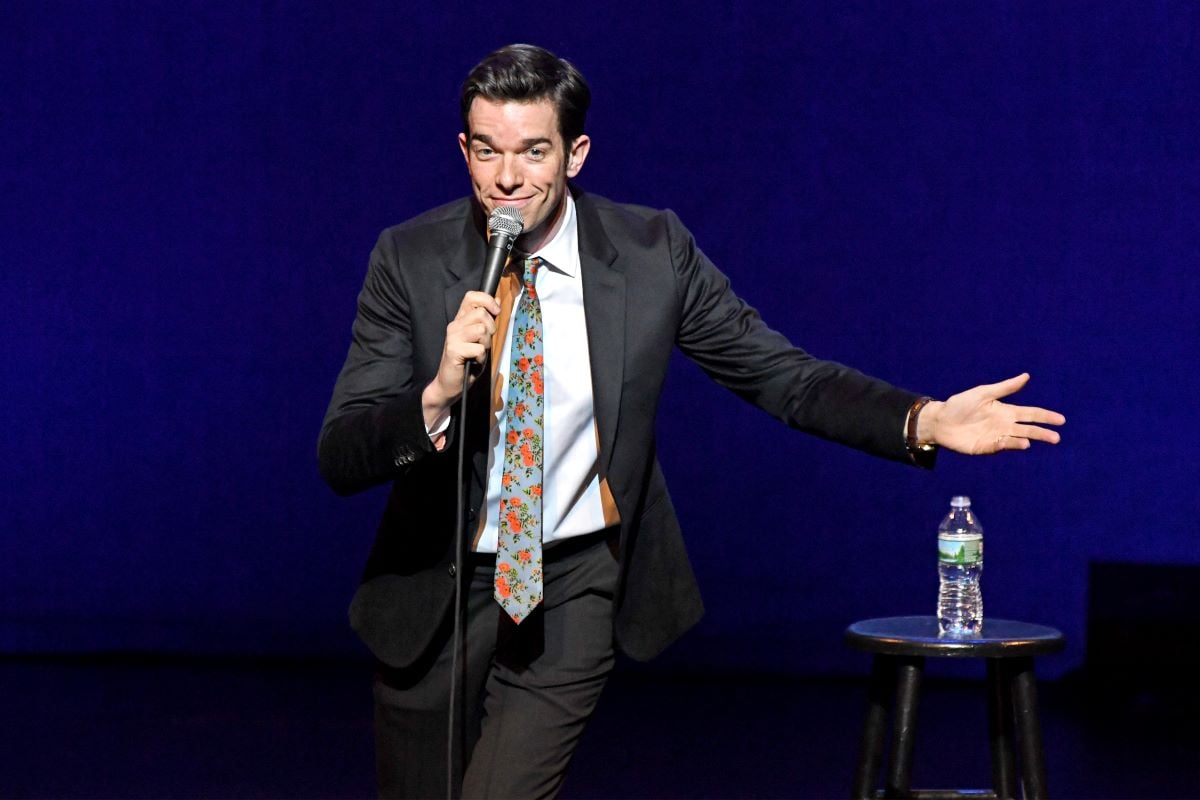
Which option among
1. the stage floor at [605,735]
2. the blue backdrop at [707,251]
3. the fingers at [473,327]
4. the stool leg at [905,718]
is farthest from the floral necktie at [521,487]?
the blue backdrop at [707,251]

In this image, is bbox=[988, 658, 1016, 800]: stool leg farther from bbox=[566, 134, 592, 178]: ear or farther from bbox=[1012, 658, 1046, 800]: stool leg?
bbox=[566, 134, 592, 178]: ear

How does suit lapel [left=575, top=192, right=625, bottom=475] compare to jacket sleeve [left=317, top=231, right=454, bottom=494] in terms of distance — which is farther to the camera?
suit lapel [left=575, top=192, right=625, bottom=475]

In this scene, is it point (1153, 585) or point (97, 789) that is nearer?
point (97, 789)

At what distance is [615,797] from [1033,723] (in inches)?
58.0

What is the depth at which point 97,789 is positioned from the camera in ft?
12.5

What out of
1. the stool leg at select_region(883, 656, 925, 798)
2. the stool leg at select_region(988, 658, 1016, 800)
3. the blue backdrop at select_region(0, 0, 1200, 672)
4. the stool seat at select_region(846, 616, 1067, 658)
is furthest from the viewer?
the blue backdrop at select_region(0, 0, 1200, 672)

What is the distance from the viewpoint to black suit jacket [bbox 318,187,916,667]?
2.21m

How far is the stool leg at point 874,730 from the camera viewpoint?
265 cm

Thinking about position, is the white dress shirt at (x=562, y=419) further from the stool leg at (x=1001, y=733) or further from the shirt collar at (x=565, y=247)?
the stool leg at (x=1001, y=733)

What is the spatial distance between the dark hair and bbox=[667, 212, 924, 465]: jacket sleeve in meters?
0.31

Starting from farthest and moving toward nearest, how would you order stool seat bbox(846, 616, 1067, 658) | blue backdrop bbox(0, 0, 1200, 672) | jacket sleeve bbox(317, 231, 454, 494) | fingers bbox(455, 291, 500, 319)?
blue backdrop bbox(0, 0, 1200, 672) < stool seat bbox(846, 616, 1067, 658) < jacket sleeve bbox(317, 231, 454, 494) < fingers bbox(455, 291, 500, 319)

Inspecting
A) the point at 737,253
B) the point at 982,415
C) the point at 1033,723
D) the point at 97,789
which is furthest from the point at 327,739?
the point at 982,415

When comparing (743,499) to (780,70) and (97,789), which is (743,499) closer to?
(780,70)

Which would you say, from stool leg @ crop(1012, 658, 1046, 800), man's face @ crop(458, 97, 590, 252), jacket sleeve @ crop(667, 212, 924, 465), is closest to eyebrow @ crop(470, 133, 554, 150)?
man's face @ crop(458, 97, 590, 252)
